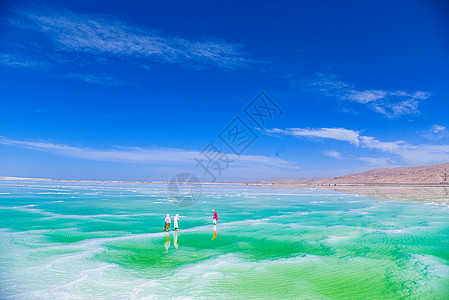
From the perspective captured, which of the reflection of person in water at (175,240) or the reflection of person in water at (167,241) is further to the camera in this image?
the reflection of person in water at (175,240)

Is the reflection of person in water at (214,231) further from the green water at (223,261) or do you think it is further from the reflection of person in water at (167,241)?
the reflection of person in water at (167,241)

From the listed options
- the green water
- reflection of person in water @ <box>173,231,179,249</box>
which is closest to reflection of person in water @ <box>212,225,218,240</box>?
the green water

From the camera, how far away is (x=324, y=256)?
12852 mm

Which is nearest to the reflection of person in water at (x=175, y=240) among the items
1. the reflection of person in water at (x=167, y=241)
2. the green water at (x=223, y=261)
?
the green water at (x=223, y=261)

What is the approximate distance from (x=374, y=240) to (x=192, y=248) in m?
10.4

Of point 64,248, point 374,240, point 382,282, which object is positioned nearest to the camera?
point 382,282

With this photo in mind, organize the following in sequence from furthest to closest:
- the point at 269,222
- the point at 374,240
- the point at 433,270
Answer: the point at 269,222
the point at 374,240
the point at 433,270

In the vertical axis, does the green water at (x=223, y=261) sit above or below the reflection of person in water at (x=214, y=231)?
below

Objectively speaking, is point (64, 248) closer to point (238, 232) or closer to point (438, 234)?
point (238, 232)

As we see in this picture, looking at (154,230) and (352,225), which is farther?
(352,225)

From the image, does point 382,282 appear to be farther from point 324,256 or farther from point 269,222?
point 269,222

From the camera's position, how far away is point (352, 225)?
21328 mm

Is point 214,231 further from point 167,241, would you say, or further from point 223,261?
point 223,261

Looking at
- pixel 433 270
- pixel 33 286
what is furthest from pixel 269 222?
pixel 33 286
